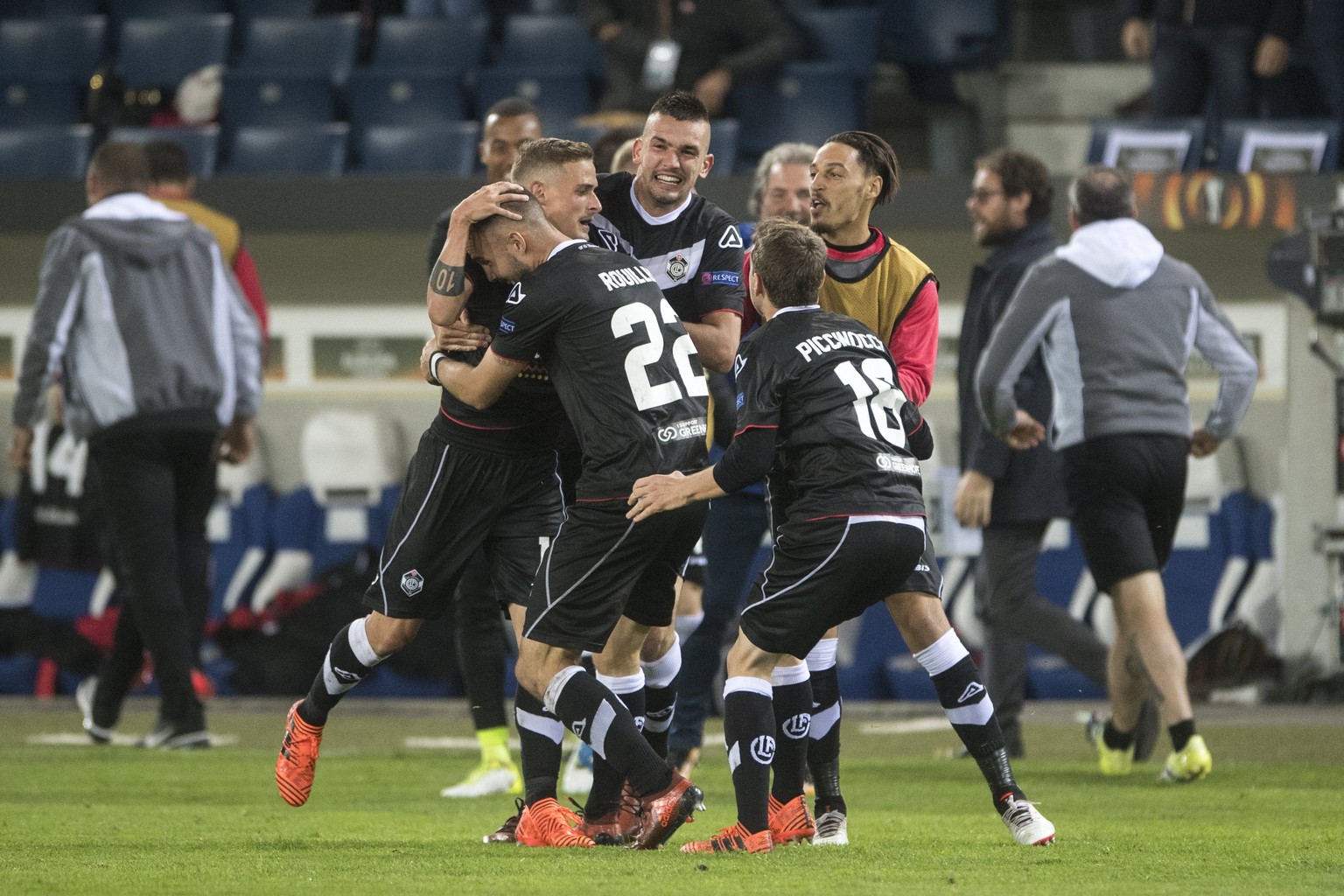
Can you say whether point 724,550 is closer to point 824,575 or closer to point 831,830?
point 831,830

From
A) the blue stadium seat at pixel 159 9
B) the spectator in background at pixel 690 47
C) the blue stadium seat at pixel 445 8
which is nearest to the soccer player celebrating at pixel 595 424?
the spectator in background at pixel 690 47

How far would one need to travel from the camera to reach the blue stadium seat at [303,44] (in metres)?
11.5

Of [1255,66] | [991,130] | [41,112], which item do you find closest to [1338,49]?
[1255,66]

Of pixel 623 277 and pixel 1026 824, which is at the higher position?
pixel 623 277

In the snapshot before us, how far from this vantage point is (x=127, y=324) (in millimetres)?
7129

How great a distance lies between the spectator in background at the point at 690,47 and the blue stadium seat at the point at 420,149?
800mm

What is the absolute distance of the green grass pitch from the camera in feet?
12.5

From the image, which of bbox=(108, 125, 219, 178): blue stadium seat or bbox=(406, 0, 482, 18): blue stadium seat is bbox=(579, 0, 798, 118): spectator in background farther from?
bbox=(108, 125, 219, 178): blue stadium seat

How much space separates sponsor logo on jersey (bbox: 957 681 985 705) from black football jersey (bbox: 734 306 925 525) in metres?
0.42

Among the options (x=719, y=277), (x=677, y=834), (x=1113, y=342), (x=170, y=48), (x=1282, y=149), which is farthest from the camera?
(x=170, y=48)

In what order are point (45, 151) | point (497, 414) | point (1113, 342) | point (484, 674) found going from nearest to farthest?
point (497, 414) < point (484, 674) < point (1113, 342) < point (45, 151)

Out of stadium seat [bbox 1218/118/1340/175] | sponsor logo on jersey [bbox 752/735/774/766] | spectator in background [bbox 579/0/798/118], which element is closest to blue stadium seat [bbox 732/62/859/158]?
spectator in background [bbox 579/0/798/118]

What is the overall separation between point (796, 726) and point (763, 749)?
0.29 metres

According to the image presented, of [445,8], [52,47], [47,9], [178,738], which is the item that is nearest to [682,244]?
[178,738]
